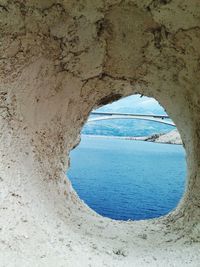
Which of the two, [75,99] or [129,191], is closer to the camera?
[75,99]

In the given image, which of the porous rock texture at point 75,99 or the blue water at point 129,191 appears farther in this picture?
the blue water at point 129,191

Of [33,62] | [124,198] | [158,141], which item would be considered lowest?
[33,62]

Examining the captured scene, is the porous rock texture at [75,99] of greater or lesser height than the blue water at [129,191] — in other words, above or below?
below

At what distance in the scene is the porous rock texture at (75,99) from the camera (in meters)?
2.01

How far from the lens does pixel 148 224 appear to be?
3.67 metres

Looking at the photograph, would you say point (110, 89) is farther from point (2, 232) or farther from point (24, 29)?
point (2, 232)

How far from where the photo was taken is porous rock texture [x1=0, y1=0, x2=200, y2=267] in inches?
79.1

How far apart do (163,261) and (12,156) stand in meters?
1.00

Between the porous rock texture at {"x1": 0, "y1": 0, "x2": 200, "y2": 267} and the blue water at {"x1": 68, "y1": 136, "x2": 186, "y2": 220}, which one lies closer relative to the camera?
the porous rock texture at {"x1": 0, "y1": 0, "x2": 200, "y2": 267}

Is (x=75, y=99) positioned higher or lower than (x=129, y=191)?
lower

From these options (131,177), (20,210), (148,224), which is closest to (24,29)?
(20,210)

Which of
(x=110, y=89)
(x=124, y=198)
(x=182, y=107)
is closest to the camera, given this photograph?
(x=182, y=107)

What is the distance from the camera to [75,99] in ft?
10.8

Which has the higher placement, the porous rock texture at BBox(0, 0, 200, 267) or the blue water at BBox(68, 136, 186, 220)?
the blue water at BBox(68, 136, 186, 220)
